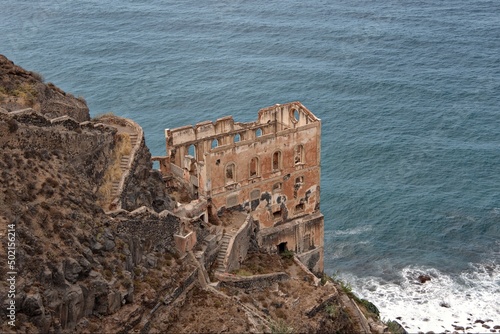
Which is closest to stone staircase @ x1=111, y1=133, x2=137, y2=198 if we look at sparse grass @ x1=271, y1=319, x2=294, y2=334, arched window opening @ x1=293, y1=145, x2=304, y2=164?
sparse grass @ x1=271, y1=319, x2=294, y2=334

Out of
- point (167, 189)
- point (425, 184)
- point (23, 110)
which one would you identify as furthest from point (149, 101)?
point (23, 110)

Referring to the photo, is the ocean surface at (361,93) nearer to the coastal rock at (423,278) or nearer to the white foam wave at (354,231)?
the white foam wave at (354,231)

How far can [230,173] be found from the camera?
75.0 m

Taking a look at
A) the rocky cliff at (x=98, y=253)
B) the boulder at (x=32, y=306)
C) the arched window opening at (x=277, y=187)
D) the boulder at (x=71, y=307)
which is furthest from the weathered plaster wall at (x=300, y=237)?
the boulder at (x=32, y=306)

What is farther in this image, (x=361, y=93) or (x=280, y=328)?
(x=361, y=93)

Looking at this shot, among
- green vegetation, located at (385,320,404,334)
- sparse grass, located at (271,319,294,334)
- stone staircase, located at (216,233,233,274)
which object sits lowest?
green vegetation, located at (385,320,404,334)

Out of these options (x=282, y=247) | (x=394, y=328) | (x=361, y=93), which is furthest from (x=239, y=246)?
(x=361, y=93)

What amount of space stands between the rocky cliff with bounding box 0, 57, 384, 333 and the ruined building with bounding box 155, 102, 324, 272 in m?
5.21

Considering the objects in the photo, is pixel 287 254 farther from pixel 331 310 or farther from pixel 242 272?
pixel 331 310

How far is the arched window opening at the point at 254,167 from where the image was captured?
74938 mm

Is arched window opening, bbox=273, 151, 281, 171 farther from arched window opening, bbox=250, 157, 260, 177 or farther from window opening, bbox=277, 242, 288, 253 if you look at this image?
window opening, bbox=277, 242, 288, 253

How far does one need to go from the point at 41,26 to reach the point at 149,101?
4804 cm

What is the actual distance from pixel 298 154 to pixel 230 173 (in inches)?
294

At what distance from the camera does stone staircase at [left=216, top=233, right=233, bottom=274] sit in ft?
217
